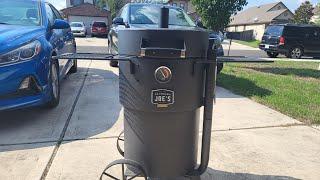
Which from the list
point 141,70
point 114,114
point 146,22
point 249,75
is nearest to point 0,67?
point 114,114

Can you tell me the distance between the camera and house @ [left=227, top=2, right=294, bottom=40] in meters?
55.3

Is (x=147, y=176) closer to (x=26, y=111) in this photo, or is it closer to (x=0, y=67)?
(x=0, y=67)

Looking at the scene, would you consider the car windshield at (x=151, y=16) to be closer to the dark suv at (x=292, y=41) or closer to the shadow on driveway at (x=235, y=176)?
the shadow on driveway at (x=235, y=176)

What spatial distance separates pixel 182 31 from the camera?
7.93 feet

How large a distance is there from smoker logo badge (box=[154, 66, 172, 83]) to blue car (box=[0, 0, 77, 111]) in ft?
7.29

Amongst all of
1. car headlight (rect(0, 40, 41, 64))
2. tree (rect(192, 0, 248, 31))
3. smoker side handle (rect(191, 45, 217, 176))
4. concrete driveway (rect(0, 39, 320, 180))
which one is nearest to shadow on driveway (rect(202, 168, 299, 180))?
concrete driveway (rect(0, 39, 320, 180))

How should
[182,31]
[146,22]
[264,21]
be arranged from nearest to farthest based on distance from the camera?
[182,31] < [146,22] < [264,21]

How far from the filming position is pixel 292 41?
16.7 meters

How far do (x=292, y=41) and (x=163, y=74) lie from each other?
15.6 m

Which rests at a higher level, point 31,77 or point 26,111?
point 31,77

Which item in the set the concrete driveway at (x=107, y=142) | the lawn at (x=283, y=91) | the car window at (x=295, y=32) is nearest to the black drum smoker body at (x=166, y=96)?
the concrete driveway at (x=107, y=142)

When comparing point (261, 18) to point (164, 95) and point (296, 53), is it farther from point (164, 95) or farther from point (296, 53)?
point (164, 95)

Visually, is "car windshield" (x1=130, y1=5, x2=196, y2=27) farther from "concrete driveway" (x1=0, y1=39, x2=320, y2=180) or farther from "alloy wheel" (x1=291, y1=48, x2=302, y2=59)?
"alloy wheel" (x1=291, y1=48, x2=302, y2=59)

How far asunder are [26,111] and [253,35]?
54.7m
